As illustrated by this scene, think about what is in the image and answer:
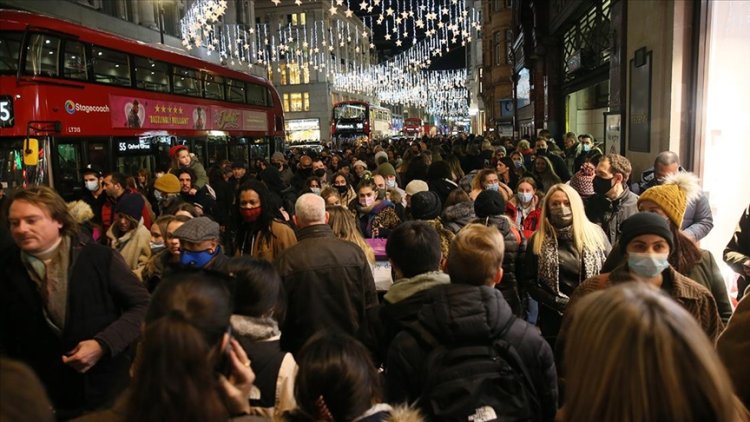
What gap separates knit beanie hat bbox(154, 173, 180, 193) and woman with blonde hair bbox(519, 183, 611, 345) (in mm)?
5041

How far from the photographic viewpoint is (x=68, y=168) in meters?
11.2

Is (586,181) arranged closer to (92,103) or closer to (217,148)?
(92,103)

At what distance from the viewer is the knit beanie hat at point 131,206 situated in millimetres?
6137

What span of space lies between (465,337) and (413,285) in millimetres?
802

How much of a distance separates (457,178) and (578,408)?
8.88m

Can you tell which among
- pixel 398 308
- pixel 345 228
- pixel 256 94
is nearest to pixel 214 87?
pixel 256 94

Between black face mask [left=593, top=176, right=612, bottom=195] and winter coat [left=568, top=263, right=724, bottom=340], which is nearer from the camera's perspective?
winter coat [left=568, top=263, right=724, bottom=340]

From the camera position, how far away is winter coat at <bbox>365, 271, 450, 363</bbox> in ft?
9.95

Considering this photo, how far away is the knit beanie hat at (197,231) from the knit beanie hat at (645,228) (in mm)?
2823

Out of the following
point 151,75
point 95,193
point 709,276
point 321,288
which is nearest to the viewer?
point 709,276

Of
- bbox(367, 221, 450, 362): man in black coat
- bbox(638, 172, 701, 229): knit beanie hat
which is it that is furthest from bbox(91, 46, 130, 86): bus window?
bbox(638, 172, 701, 229): knit beanie hat

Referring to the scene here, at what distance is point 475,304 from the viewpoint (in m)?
2.53

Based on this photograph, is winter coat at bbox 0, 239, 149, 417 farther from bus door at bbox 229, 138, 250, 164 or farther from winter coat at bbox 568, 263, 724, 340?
bus door at bbox 229, 138, 250, 164

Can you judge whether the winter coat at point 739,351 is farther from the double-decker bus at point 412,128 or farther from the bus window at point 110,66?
the double-decker bus at point 412,128
